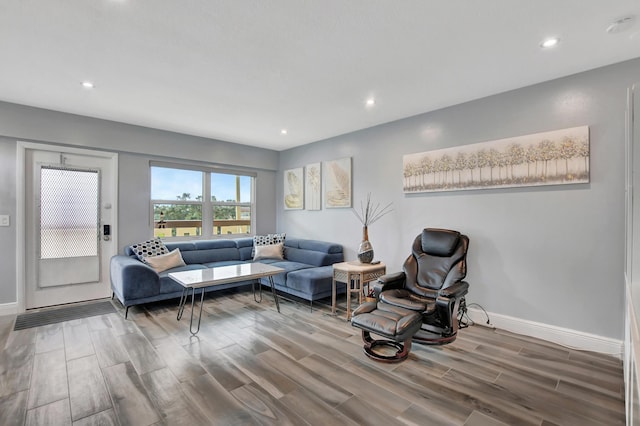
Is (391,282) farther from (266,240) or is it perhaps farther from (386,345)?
(266,240)

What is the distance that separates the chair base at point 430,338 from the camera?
2766 mm

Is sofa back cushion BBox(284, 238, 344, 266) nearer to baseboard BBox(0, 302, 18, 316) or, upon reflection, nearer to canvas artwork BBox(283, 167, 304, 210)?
canvas artwork BBox(283, 167, 304, 210)

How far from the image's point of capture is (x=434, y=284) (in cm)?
324

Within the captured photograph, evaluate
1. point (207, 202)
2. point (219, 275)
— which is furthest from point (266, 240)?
point (219, 275)

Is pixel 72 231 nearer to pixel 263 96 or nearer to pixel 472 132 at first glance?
pixel 263 96

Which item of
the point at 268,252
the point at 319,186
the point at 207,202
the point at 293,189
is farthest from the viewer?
the point at 293,189

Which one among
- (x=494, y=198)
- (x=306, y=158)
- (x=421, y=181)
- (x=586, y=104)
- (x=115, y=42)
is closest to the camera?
(x=115, y=42)

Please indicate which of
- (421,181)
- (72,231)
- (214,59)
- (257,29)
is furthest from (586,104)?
(72,231)

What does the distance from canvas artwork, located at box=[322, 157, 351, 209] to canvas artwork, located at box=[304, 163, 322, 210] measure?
0.45ft

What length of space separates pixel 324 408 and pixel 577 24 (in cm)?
311

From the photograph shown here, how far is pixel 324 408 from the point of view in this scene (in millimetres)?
1955

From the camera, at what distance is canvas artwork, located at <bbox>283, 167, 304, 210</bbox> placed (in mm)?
5691

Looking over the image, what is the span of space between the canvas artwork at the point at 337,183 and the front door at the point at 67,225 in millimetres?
3211

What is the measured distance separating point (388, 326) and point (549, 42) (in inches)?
99.6
